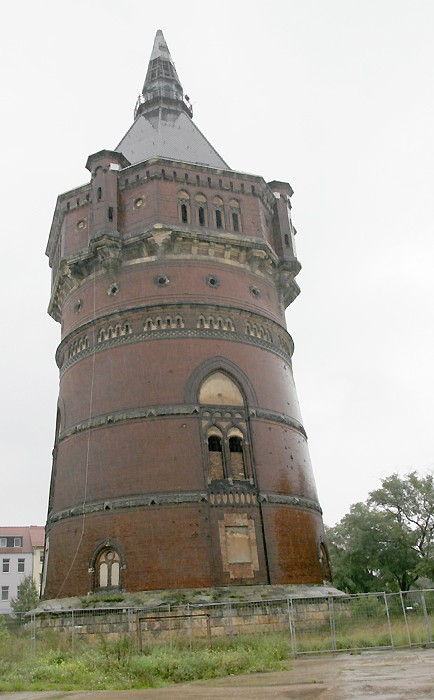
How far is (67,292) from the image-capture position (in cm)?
2498

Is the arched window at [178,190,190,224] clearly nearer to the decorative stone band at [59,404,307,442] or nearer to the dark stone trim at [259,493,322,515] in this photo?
the decorative stone band at [59,404,307,442]

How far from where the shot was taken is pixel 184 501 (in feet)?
62.4

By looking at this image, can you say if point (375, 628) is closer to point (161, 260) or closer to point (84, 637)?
point (84, 637)

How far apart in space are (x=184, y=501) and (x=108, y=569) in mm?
2977

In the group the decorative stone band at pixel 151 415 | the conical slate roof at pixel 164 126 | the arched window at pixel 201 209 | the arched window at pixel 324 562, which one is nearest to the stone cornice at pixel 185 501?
the arched window at pixel 324 562

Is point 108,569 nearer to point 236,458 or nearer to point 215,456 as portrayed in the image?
point 215,456

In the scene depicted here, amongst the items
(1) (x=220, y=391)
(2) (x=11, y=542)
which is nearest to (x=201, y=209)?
(1) (x=220, y=391)

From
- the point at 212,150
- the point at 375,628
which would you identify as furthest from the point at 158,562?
the point at 212,150

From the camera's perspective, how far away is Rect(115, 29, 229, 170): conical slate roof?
26.9 metres

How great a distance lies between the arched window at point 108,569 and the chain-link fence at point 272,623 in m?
0.87

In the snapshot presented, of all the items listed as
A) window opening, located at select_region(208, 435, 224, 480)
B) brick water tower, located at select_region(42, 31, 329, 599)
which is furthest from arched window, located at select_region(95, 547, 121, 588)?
window opening, located at select_region(208, 435, 224, 480)

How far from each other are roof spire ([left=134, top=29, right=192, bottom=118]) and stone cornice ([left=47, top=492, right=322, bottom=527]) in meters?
20.5

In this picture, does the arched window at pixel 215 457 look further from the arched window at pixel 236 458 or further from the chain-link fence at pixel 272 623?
the chain-link fence at pixel 272 623

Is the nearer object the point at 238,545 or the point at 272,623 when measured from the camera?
the point at 272,623
